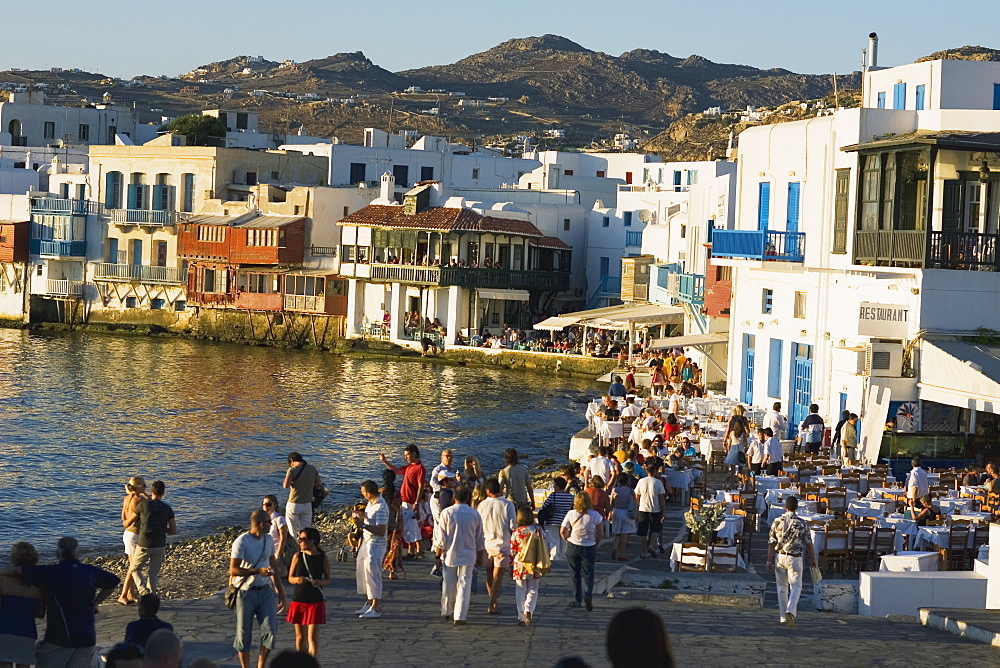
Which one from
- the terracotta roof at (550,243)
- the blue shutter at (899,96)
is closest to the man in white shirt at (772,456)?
the blue shutter at (899,96)

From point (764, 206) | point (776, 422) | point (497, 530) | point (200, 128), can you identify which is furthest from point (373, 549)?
point (200, 128)

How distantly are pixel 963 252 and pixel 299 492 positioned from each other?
13142mm

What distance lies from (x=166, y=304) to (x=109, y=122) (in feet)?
112

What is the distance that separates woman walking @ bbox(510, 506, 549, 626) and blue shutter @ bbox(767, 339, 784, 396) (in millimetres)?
18011

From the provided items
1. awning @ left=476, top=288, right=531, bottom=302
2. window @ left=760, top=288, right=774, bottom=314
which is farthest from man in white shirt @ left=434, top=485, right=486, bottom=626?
awning @ left=476, top=288, right=531, bottom=302

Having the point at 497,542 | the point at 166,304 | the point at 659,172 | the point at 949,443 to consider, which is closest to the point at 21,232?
the point at 166,304

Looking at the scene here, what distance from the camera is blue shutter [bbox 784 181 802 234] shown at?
97.5 feet

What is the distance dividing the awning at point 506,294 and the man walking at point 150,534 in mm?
47752

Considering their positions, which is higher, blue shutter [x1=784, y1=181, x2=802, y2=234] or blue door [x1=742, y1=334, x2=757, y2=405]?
blue shutter [x1=784, y1=181, x2=802, y2=234]

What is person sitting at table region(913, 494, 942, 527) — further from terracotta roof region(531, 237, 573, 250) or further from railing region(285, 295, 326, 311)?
railing region(285, 295, 326, 311)

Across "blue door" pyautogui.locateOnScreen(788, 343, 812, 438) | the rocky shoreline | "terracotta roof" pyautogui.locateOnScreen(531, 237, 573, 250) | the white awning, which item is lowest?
the rocky shoreline

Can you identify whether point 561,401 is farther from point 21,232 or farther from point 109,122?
point 109,122

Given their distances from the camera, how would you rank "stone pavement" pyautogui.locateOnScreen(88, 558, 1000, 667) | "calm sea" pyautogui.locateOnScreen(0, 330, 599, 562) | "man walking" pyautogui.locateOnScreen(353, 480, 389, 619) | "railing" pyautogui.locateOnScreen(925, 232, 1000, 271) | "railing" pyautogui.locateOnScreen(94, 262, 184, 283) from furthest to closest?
"railing" pyautogui.locateOnScreen(94, 262, 184, 283)
"calm sea" pyautogui.locateOnScreen(0, 330, 599, 562)
"railing" pyautogui.locateOnScreen(925, 232, 1000, 271)
"man walking" pyautogui.locateOnScreen(353, 480, 389, 619)
"stone pavement" pyautogui.locateOnScreen(88, 558, 1000, 667)

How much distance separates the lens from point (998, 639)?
41.3 feet
